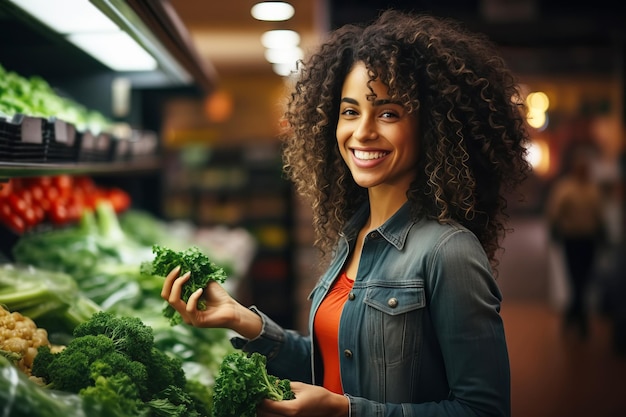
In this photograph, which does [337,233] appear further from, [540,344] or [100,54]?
[540,344]

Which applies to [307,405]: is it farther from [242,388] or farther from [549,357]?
[549,357]

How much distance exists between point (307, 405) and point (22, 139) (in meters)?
1.26

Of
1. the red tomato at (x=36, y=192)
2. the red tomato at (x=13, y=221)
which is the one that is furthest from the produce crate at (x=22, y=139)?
the red tomato at (x=36, y=192)

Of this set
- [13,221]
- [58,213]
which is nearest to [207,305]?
[13,221]

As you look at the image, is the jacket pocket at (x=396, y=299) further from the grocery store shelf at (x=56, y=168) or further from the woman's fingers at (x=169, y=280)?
the grocery store shelf at (x=56, y=168)

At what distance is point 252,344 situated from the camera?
6.64 feet

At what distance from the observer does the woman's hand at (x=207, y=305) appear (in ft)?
5.86

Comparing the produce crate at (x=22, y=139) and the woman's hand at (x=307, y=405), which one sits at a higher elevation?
the produce crate at (x=22, y=139)

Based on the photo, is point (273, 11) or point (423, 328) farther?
point (273, 11)

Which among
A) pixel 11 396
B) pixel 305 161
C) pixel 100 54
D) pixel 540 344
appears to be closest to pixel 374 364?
pixel 305 161

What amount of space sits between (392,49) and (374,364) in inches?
30.8

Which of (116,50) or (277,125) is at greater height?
(116,50)

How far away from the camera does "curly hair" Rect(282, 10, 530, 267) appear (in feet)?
5.93

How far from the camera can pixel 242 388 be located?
162 centimetres
